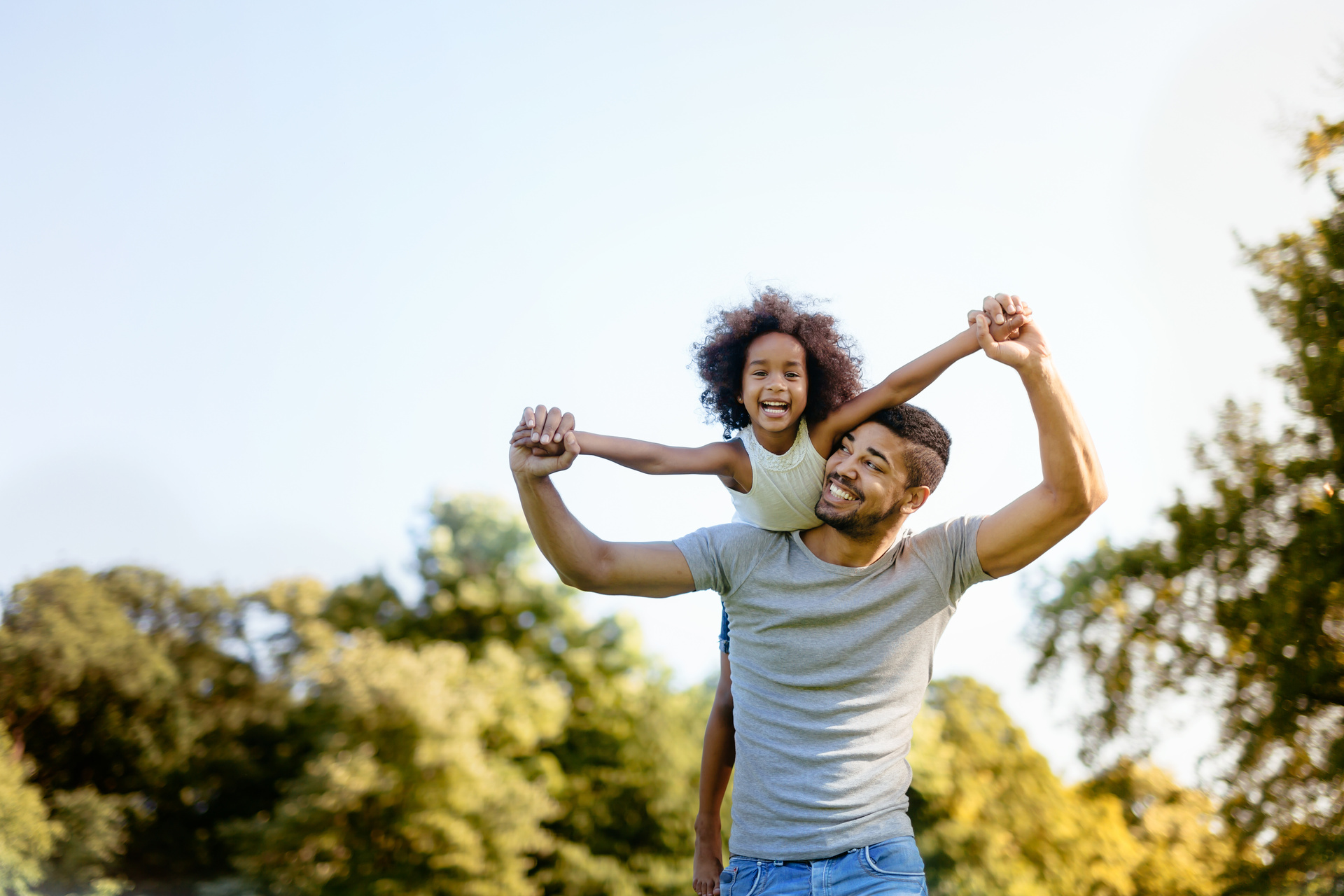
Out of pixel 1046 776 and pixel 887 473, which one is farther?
pixel 1046 776

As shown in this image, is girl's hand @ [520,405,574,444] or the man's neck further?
the man's neck

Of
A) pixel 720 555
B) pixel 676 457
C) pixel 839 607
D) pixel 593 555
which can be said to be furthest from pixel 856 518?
pixel 676 457

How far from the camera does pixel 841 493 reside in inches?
95.3

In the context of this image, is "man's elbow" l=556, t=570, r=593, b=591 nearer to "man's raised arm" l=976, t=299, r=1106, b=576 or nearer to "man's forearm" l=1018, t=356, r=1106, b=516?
"man's raised arm" l=976, t=299, r=1106, b=576

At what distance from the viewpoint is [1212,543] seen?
41.0ft

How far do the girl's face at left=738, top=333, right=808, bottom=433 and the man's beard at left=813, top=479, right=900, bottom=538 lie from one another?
55 cm

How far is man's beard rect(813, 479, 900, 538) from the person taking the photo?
7.82ft

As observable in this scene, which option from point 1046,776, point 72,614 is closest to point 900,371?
point 1046,776

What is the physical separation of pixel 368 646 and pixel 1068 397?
1618 centimetres

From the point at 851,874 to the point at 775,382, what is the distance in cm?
128

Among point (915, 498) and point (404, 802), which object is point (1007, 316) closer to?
point (915, 498)

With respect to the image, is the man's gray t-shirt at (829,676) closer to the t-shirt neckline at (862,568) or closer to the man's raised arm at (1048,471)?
the t-shirt neckline at (862,568)

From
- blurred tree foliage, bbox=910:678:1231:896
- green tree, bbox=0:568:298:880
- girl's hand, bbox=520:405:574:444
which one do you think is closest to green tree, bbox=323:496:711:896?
green tree, bbox=0:568:298:880

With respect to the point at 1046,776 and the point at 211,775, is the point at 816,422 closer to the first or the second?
the point at 1046,776
